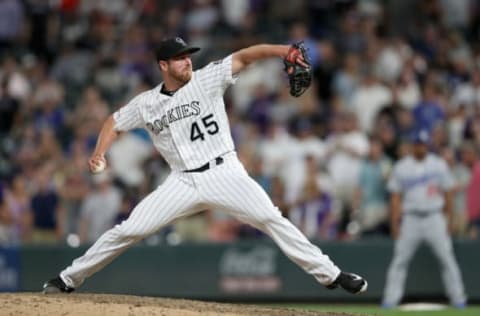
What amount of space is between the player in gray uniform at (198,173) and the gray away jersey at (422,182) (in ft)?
15.3

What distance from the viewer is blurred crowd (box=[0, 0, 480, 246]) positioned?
47.8ft

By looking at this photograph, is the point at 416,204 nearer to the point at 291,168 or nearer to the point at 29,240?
the point at 291,168

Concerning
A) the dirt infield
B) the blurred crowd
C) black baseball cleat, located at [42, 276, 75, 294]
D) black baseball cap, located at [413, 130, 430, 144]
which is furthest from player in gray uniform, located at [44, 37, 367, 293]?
the blurred crowd

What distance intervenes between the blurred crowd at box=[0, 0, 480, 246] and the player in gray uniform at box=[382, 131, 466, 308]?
3.25ft

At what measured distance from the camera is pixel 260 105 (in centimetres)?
1602

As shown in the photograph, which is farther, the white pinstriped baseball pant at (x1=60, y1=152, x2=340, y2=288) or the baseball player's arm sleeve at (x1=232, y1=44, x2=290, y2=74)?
the white pinstriped baseball pant at (x1=60, y1=152, x2=340, y2=288)

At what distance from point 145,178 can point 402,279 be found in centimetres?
385

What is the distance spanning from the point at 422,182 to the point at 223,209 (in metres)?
5.06

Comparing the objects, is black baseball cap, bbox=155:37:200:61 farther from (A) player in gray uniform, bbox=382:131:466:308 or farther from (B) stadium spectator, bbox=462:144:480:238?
(B) stadium spectator, bbox=462:144:480:238

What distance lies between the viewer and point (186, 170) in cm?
866

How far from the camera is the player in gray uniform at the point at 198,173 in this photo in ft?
27.8

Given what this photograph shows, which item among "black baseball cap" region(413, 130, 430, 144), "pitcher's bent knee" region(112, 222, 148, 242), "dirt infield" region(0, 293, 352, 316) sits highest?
"black baseball cap" region(413, 130, 430, 144)

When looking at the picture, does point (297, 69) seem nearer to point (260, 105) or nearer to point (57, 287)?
point (57, 287)

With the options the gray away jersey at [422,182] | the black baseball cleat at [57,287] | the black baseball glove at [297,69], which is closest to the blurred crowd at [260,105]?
the gray away jersey at [422,182]
